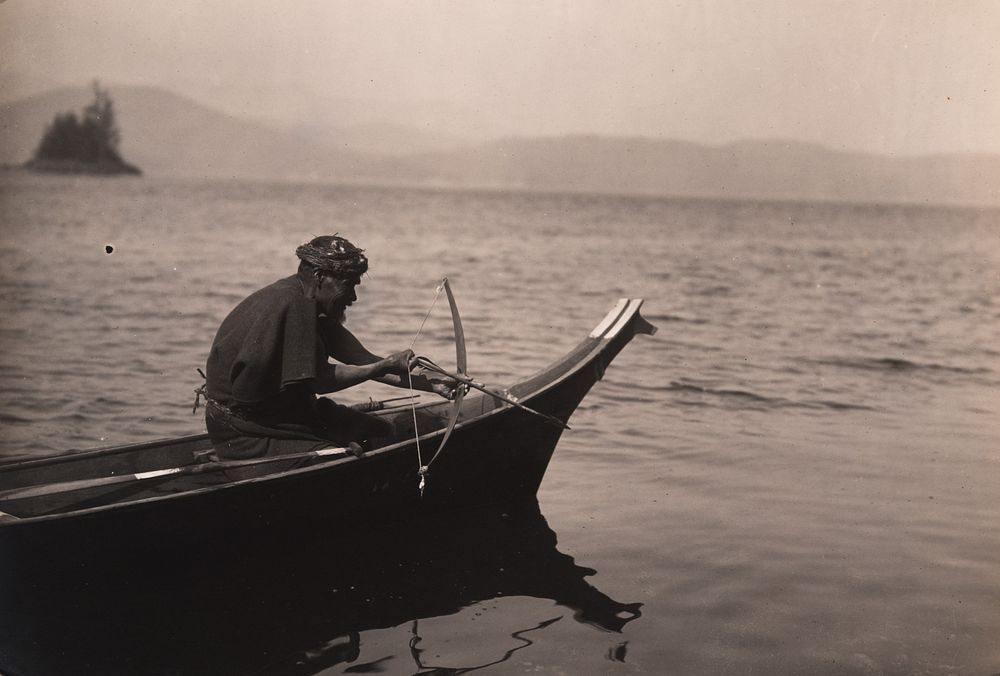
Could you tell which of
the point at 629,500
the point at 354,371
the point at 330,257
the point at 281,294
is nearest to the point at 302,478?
the point at 354,371

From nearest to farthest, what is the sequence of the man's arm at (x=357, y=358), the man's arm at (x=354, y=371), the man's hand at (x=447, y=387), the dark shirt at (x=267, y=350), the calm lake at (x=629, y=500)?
the calm lake at (x=629, y=500)
the dark shirt at (x=267, y=350)
the man's arm at (x=354, y=371)
the man's arm at (x=357, y=358)
the man's hand at (x=447, y=387)

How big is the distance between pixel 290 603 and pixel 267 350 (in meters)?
1.38

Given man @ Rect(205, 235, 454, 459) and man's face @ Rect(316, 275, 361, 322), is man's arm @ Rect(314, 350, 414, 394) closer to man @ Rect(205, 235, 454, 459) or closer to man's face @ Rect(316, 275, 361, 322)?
man @ Rect(205, 235, 454, 459)

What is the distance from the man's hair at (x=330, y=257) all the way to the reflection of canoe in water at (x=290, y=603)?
57.9 inches

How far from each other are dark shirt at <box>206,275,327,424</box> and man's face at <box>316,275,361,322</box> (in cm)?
12

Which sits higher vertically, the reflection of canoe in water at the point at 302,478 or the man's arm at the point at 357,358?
the man's arm at the point at 357,358

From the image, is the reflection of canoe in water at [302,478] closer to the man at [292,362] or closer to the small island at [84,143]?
the man at [292,362]

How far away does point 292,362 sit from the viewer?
208 inches

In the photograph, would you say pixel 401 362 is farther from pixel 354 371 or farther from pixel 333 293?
pixel 333 293

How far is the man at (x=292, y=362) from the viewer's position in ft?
17.4

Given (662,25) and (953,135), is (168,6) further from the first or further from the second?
(953,135)

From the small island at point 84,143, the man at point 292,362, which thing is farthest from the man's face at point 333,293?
the small island at point 84,143

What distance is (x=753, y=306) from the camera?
21859 millimetres

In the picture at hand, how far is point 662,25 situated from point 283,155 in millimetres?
89628
